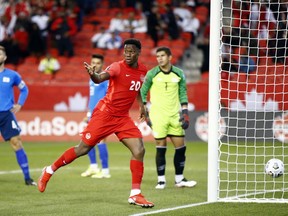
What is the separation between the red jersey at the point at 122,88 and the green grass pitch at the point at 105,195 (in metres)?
1.22

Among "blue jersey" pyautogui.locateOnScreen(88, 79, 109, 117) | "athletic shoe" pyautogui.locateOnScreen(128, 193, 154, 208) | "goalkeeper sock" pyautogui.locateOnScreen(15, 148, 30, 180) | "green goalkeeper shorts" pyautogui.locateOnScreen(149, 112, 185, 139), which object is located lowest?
"athletic shoe" pyautogui.locateOnScreen(128, 193, 154, 208)

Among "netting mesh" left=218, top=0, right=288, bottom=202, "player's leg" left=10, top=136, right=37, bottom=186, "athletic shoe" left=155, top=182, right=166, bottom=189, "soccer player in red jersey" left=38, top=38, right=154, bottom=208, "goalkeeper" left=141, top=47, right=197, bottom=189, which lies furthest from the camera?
"player's leg" left=10, top=136, right=37, bottom=186

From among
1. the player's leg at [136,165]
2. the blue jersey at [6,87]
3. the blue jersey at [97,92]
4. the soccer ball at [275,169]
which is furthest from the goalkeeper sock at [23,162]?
the soccer ball at [275,169]

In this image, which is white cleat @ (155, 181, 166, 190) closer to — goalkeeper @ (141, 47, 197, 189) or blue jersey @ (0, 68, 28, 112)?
goalkeeper @ (141, 47, 197, 189)

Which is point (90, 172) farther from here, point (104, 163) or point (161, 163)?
point (161, 163)

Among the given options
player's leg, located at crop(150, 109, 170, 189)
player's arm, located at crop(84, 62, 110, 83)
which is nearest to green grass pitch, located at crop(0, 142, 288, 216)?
player's leg, located at crop(150, 109, 170, 189)

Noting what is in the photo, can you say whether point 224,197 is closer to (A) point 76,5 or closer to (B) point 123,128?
(B) point 123,128

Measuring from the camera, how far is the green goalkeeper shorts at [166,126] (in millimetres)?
11602

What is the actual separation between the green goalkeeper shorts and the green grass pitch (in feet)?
2.69

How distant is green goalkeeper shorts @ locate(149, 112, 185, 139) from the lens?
11.6m

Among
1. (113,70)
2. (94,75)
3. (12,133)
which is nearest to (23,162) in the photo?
(12,133)

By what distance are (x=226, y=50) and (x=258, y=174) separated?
23.0 ft

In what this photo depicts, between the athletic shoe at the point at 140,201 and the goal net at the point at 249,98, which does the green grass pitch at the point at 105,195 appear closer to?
the athletic shoe at the point at 140,201

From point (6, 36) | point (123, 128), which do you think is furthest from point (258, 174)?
point (6, 36)
